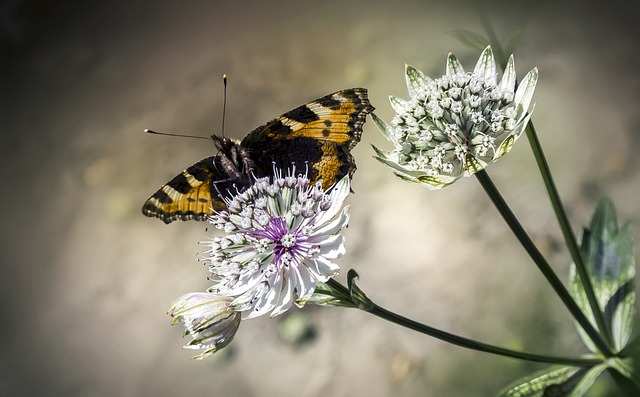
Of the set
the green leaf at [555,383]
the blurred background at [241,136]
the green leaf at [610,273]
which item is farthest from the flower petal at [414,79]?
the blurred background at [241,136]

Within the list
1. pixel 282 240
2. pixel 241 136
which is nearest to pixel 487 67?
pixel 282 240

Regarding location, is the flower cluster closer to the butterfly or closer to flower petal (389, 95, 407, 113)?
the butterfly

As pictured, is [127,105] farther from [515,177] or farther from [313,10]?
[515,177]

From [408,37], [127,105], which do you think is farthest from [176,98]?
[408,37]

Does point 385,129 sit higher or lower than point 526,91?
higher

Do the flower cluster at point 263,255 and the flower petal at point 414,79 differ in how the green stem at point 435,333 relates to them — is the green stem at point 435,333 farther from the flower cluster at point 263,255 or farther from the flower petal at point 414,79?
the flower petal at point 414,79

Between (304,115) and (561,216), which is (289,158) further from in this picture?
(561,216)

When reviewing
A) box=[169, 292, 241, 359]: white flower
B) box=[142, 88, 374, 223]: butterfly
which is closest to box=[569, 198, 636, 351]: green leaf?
box=[142, 88, 374, 223]: butterfly
